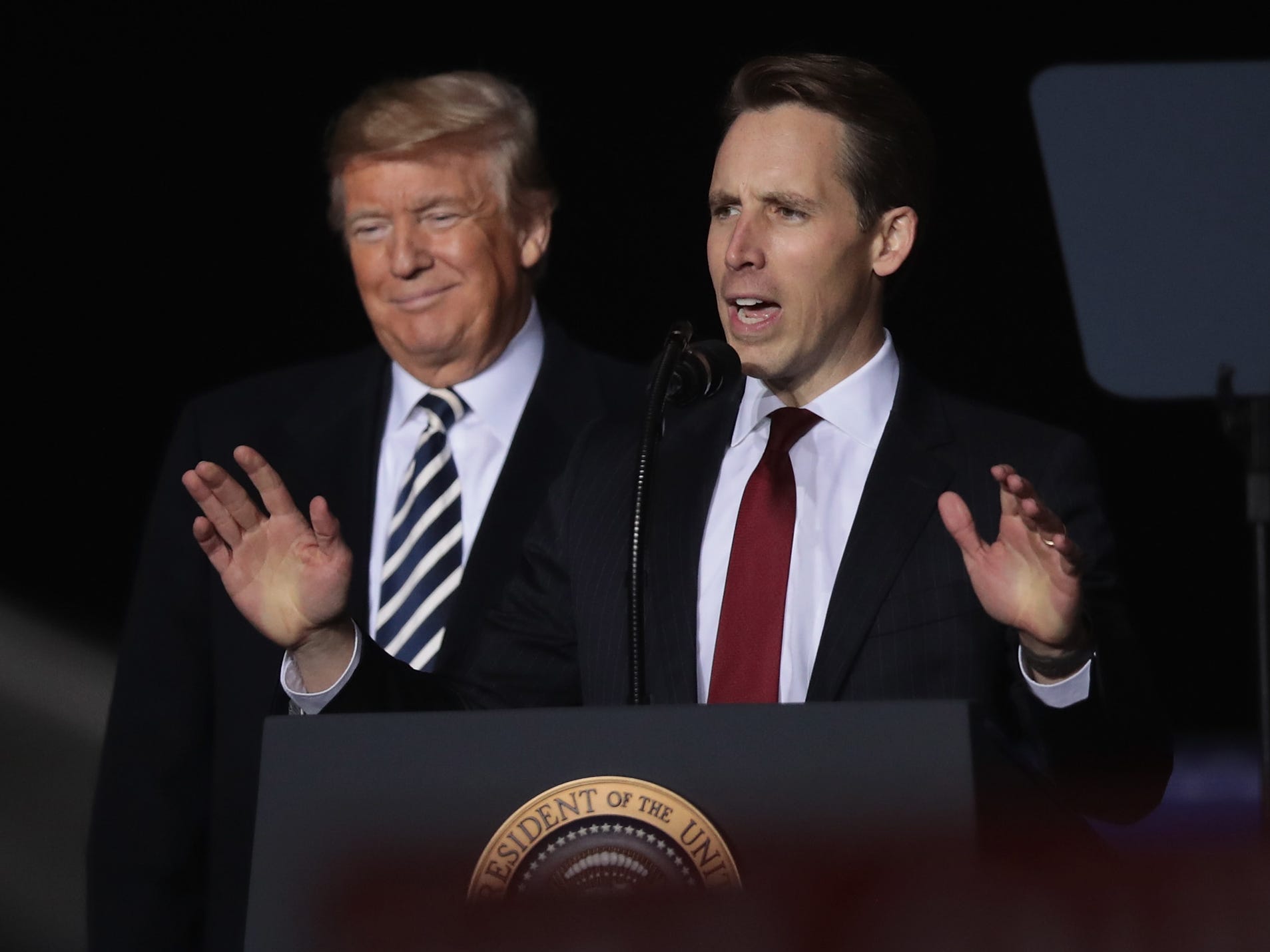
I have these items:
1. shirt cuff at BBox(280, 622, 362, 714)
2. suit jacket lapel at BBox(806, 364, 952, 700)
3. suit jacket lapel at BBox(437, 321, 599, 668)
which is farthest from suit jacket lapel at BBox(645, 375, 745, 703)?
suit jacket lapel at BBox(437, 321, 599, 668)

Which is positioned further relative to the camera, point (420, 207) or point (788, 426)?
point (420, 207)

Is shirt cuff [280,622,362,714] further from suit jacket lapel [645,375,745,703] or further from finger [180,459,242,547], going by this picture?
suit jacket lapel [645,375,745,703]

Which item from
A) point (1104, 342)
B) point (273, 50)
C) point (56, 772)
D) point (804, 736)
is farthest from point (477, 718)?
point (56, 772)

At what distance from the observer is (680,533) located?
1850mm

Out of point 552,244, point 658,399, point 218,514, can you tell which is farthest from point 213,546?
point 552,244

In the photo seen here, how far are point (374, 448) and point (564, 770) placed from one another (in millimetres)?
1506

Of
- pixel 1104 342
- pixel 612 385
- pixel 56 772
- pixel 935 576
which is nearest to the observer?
pixel 935 576

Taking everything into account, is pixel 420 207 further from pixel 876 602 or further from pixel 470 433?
pixel 876 602

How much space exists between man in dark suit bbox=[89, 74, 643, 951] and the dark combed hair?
0.66 m

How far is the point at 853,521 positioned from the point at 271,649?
1.00 metres

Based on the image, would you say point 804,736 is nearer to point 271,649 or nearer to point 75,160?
point 271,649

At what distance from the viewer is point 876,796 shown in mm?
1126

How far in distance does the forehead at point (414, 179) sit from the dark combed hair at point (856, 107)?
2.20 ft

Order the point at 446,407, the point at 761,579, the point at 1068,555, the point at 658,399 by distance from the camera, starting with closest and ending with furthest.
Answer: the point at 1068,555, the point at 658,399, the point at 761,579, the point at 446,407
